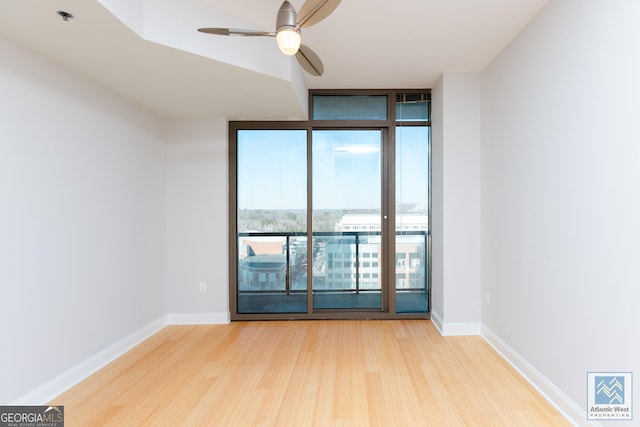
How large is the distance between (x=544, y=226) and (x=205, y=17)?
2770 millimetres

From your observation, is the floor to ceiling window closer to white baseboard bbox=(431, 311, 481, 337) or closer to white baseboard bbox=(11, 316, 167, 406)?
white baseboard bbox=(431, 311, 481, 337)

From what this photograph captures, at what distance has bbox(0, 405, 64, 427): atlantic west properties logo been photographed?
2004mm

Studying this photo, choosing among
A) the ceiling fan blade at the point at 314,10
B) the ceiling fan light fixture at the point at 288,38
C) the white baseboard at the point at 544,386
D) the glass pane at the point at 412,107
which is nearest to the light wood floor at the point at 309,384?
the white baseboard at the point at 544,386

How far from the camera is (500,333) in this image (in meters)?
3.06

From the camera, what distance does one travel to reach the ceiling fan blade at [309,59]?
2.02 m

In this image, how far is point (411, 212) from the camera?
4023 millimetres

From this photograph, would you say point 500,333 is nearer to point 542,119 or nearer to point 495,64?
point 542,119

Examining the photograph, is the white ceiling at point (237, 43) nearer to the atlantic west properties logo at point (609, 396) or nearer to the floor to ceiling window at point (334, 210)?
the floor to ceiling window at point (334, 210)

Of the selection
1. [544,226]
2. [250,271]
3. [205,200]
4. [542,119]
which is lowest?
[250,271]

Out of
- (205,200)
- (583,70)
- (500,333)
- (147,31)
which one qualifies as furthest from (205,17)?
(500,333)

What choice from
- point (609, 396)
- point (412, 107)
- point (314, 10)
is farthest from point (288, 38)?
point (412, 107)

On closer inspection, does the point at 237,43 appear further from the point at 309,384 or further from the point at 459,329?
the point at 459,329

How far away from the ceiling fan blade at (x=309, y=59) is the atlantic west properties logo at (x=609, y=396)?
2388 mm

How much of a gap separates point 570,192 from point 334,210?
8.02ft
